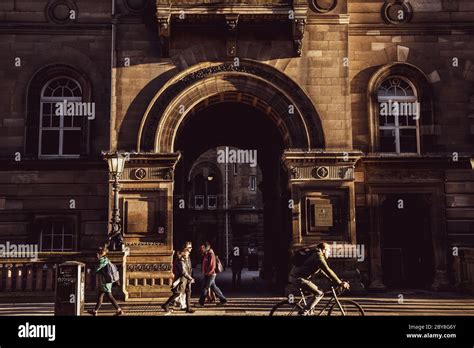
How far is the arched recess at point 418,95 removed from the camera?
18750 mm

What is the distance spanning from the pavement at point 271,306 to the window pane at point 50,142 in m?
5.77

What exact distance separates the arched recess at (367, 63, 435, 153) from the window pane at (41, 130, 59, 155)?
1100 centimetres

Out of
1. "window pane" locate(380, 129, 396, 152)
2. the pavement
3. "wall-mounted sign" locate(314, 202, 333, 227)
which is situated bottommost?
the pavement

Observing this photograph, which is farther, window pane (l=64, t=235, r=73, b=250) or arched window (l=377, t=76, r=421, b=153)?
arched window (l=377, t=76, r=421, b=153)

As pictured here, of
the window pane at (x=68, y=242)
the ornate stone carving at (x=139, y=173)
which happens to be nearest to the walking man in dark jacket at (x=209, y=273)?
the ornate stone carving at (x=139, y=173)

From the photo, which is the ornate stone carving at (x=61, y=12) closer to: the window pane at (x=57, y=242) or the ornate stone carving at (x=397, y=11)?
the window pane at (x=57, y=242)

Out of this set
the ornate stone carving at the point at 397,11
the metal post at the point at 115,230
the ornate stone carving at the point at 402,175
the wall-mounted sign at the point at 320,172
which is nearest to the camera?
the metal post at the point at 115,230

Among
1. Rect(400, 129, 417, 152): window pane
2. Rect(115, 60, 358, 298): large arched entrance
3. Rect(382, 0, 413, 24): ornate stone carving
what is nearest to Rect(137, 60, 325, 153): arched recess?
Rect(115, 60, 358, 298): large arched entrance

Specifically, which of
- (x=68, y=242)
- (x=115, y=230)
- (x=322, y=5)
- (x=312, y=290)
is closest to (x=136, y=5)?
(x=322, y=5)

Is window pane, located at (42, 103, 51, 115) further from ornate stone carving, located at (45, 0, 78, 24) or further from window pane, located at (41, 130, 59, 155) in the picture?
ornate stone carving, located at (45, 0, 78, 24)

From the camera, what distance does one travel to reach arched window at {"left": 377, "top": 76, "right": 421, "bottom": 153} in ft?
62.5

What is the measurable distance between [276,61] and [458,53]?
676cm

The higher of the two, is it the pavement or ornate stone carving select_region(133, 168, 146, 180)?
ornate stone carving select_region(133, 168, 146, 180)
